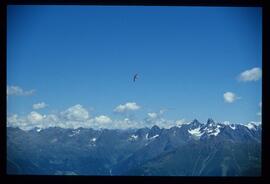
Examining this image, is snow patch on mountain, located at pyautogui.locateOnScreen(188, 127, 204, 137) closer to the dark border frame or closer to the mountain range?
the mountain range

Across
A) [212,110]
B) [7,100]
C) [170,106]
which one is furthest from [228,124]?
[7,100]

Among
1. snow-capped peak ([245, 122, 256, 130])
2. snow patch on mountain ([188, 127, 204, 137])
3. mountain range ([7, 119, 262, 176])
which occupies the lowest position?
mountain range ([7, 119, 262, 176])

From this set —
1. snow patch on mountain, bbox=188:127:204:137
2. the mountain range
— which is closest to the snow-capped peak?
the mountain range

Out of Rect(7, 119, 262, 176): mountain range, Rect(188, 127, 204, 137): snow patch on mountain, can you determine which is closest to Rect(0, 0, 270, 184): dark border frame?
Rect(7, 119, 262, 176): mountain range

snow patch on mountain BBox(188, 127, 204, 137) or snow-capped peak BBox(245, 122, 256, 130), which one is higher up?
snow-capped peak BBox(245, 122, 256, 130)

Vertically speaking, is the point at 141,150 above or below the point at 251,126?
below
